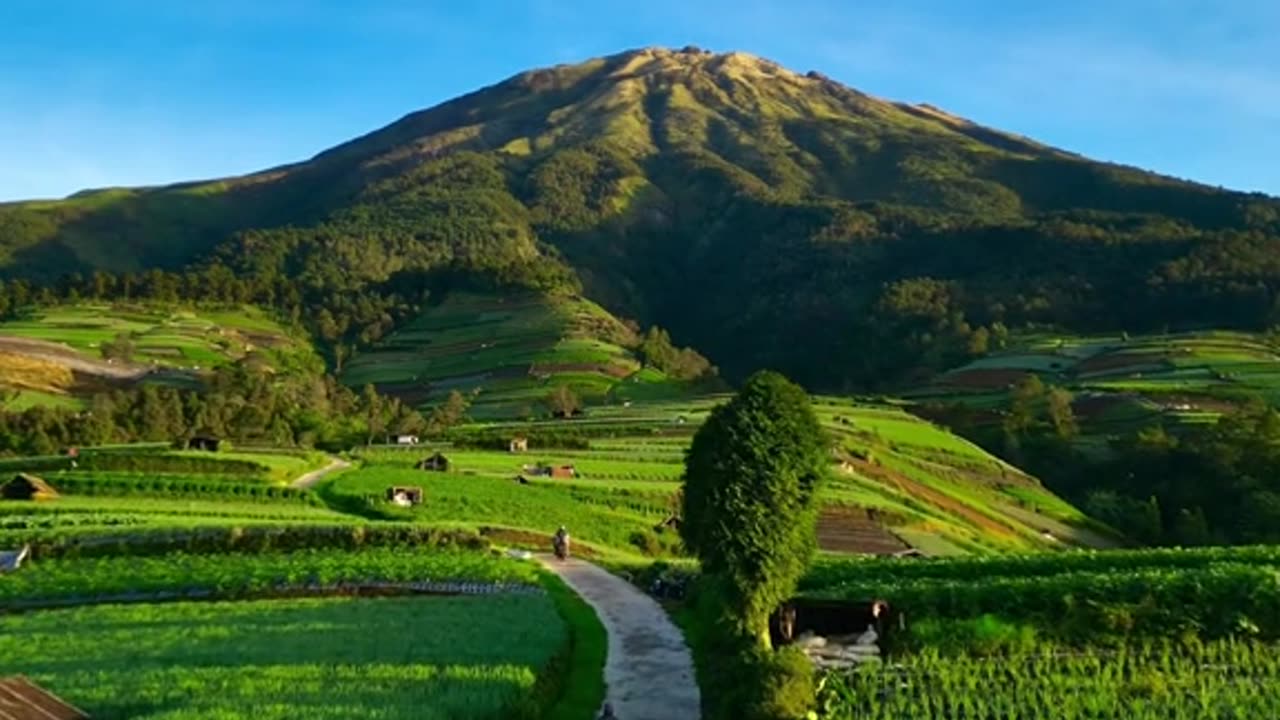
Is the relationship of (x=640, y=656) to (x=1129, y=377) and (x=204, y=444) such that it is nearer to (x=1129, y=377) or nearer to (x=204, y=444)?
(x=204, y=444)

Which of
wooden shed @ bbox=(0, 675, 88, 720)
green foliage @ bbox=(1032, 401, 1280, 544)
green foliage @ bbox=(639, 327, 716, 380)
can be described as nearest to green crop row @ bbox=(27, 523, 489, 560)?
wooden shed @ bbox=(0, 675, 88, 720)

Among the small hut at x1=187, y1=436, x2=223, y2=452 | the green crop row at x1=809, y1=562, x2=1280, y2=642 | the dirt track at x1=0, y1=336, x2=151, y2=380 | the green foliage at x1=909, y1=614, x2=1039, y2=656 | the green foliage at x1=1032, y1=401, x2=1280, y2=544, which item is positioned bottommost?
the green foliage at x1=1032, y1=401, x2=1280, y2=544

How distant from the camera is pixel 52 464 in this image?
205ft

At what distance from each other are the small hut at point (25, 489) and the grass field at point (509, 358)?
59.1m

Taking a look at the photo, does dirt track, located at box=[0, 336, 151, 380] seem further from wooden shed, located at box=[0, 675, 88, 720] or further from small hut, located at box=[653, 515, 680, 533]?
wooden shed, located at box=[0, 675, 88, 720]

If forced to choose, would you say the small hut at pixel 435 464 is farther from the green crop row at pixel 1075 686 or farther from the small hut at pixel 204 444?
the green crop row at pixel 1075 686

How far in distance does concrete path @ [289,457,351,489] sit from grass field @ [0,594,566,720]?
26172 mm

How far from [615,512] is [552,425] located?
123 ft

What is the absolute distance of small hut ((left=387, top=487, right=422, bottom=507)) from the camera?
177 ft

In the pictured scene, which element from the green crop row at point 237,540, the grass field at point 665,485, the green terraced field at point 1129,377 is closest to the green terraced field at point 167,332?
the grass field at point 665,485

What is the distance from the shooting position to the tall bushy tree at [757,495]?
23.1m

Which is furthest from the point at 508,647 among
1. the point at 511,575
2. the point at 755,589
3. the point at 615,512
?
the point at 615,512

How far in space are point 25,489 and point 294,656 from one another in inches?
1482

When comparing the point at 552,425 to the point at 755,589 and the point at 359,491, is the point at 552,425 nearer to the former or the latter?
the point at 359,491
